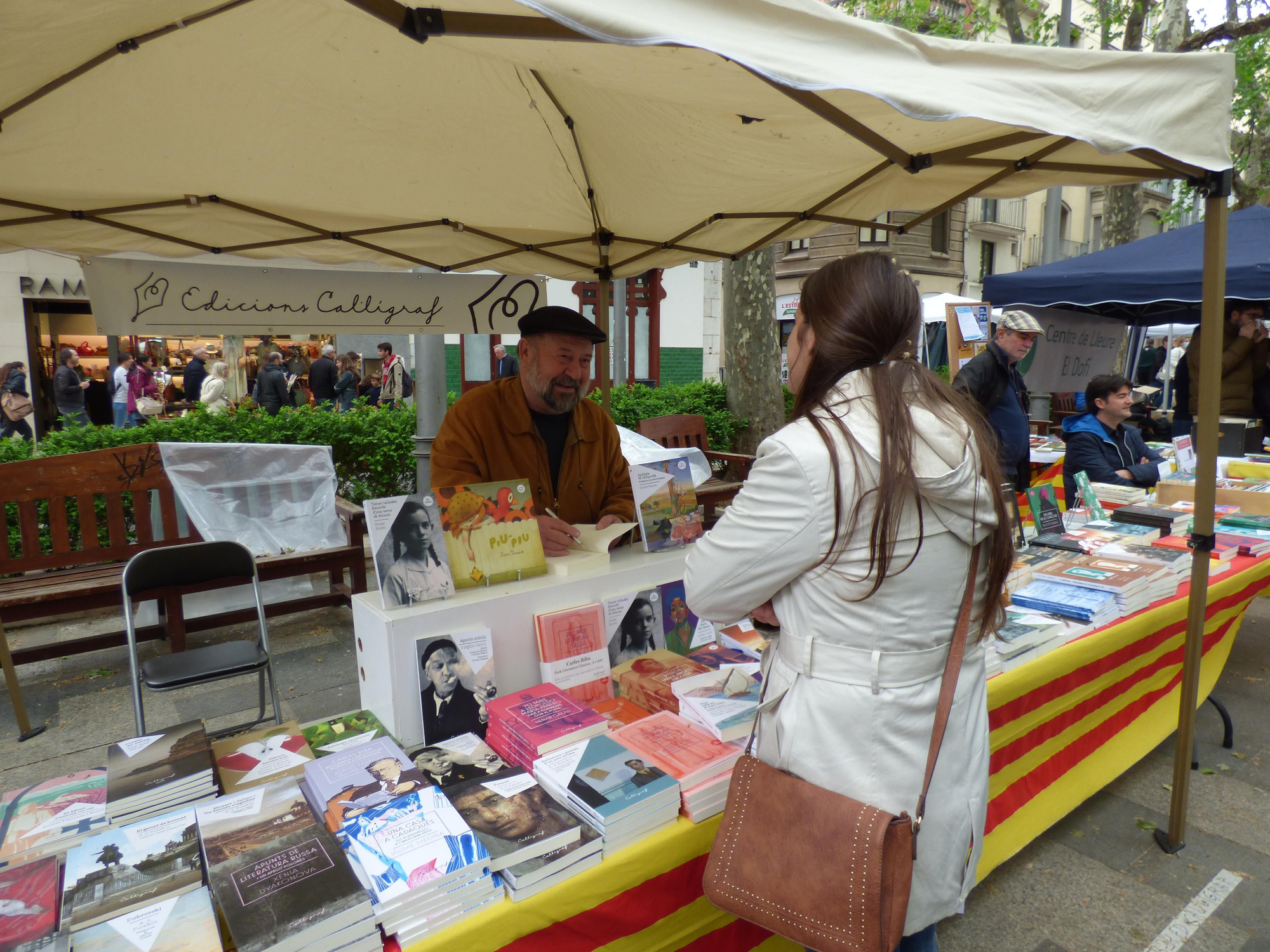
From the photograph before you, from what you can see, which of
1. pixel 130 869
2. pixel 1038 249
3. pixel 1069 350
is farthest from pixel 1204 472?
pixel 1038 249

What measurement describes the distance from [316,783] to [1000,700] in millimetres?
1790

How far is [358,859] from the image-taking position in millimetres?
1275

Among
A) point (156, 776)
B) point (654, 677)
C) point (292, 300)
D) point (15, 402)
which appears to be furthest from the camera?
point (15, 402)

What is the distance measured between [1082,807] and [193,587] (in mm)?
4000

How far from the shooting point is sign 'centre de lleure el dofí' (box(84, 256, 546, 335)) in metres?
2.87

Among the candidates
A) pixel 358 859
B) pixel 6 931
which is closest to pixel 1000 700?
pixel 358 859

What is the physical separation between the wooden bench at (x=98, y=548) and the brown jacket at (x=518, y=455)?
4.42 feet

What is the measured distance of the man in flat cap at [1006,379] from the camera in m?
4.71

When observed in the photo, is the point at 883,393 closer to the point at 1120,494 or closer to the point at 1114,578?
the point at 1114,578

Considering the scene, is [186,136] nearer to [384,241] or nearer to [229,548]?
[384,241]

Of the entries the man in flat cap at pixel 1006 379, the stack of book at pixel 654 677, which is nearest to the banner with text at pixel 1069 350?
the man in flat cap at pixel 1006 379

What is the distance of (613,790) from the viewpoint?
1.49 m

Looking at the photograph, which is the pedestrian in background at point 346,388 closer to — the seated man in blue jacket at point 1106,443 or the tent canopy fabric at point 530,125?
the tent canopy fabric at point 530,125

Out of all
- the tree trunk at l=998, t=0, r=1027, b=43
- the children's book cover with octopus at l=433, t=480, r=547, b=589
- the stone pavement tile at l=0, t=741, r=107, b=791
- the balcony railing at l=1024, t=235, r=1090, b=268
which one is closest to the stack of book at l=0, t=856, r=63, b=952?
the children's book cover with octopus at l=433, t=480, r=547, b=589
